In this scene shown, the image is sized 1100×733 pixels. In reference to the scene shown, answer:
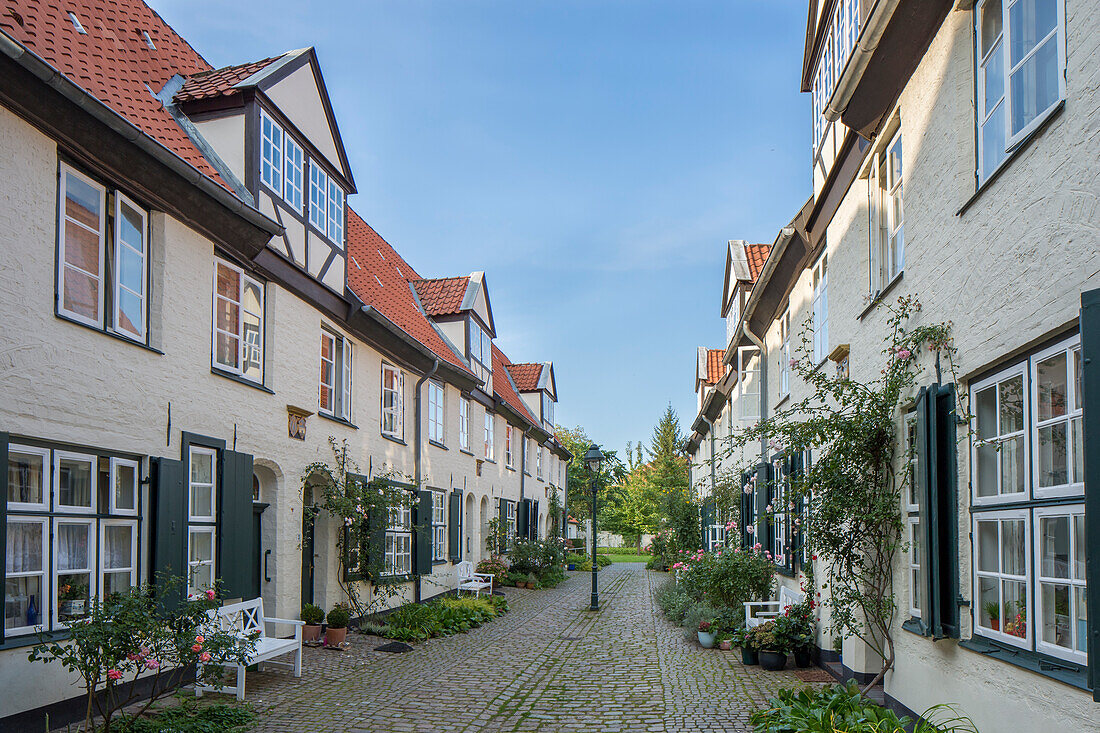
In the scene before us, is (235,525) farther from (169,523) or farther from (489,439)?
Result: (489,439)

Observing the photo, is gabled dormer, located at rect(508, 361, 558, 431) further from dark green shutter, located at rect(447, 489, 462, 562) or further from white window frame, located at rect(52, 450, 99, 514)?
white window frame, located at rect(52, 450, 99, 514)

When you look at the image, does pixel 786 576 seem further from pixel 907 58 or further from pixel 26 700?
pixel 26 700

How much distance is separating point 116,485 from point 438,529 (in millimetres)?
11588

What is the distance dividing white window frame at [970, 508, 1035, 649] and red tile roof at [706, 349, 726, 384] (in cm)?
2416

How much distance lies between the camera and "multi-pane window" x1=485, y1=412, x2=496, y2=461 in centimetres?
2391

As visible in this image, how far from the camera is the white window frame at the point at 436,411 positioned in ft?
60.5

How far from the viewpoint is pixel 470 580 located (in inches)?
799

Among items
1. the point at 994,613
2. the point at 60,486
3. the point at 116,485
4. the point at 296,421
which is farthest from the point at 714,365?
the point at 60,486

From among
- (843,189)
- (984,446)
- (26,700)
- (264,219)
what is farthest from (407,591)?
(984,446)

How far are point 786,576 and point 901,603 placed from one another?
5.54 metres

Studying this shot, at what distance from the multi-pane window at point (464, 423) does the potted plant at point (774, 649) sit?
11.6 m

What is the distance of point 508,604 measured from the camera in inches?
766

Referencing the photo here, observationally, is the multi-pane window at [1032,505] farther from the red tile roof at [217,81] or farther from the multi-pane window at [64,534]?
the red tile roof at [217,81]

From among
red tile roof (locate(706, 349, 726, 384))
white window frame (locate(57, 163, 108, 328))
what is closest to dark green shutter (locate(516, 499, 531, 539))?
red tile roof (locate(706, 349, 726, 384))
